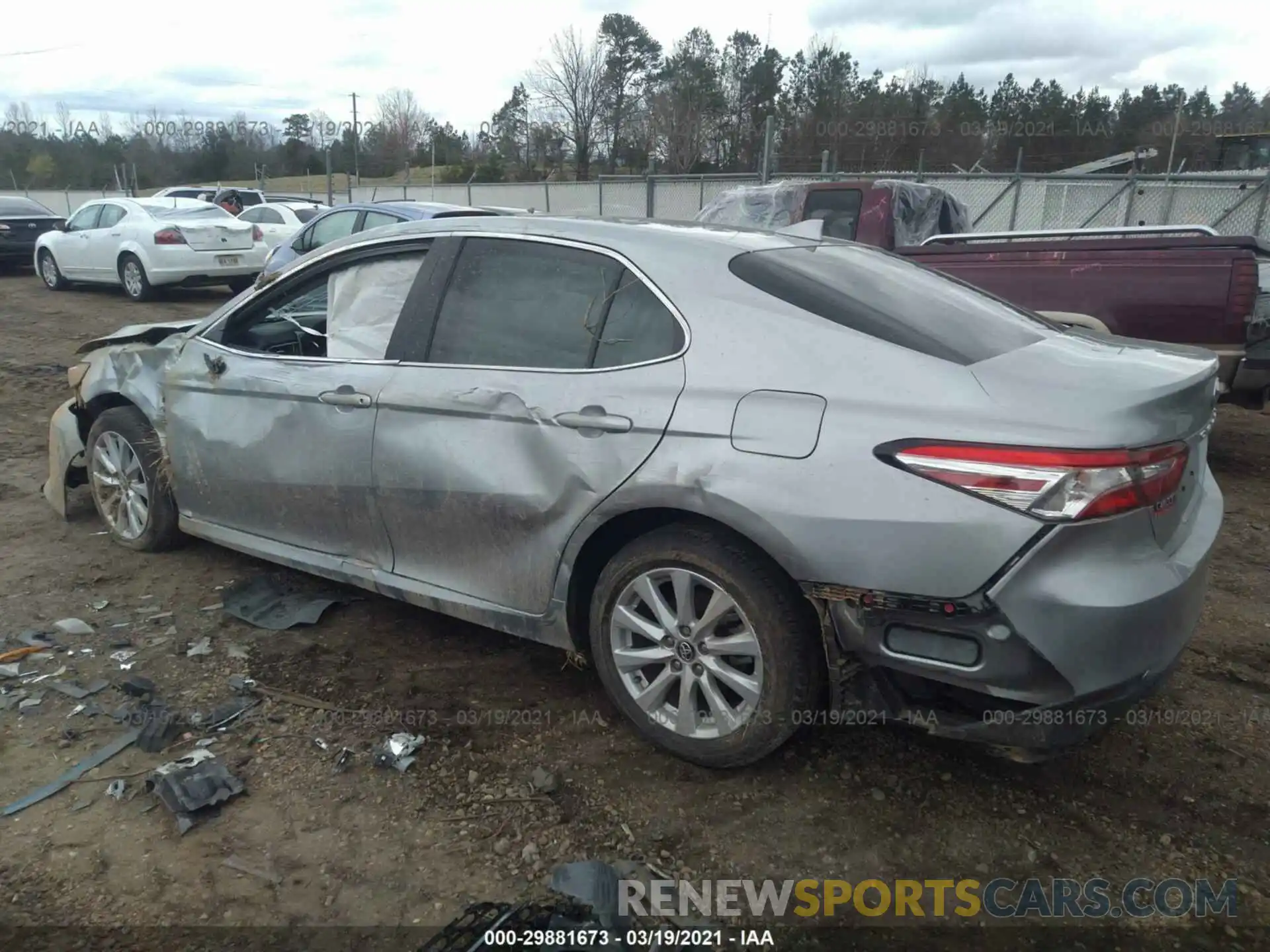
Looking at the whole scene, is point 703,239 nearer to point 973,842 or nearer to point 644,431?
point 644,431

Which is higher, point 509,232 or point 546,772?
point 509,232

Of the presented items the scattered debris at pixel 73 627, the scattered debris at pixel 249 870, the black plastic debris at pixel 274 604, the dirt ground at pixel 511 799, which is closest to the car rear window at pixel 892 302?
→ the dirt ground at pixel 511 799

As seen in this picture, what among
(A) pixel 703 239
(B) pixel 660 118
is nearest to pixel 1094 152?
(B) pixel 660 118

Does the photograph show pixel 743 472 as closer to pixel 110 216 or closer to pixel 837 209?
pixel 837 209

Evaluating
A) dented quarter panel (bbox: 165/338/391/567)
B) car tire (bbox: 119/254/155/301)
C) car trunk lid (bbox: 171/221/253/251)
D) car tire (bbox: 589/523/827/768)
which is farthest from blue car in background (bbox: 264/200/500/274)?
car tire (bbox: 589/523/827/768)

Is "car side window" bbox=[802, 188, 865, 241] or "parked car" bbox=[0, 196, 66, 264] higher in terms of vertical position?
"car side window" bbox=[802, 188, 865, 241]

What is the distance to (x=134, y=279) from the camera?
13.6 metres

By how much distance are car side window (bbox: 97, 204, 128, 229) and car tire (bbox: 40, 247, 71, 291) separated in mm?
1498

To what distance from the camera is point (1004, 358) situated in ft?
8.52

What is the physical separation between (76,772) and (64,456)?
8.43ft

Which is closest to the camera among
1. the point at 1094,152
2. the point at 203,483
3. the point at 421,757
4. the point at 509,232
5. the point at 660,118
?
the point at 421,757

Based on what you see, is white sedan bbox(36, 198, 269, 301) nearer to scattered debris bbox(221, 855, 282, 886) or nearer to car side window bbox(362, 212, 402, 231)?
car side window bbox(362, 212, 402, 231)

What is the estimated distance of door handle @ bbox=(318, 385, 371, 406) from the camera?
3404 millimetres

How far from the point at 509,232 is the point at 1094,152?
44.6m
